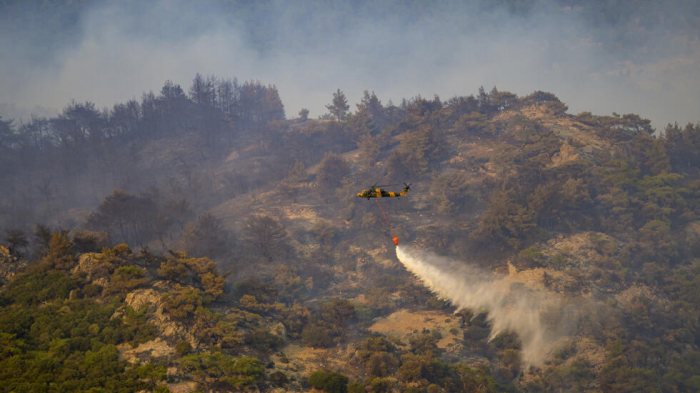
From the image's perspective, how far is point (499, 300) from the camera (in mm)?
47375

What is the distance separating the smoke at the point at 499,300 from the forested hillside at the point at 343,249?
1.20 m

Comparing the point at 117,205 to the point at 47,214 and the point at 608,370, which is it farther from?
the point at 608,370

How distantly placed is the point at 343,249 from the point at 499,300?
1062 inches

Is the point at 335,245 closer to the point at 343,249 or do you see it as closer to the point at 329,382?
the point at 343,249

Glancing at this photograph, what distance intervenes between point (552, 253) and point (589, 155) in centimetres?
3184

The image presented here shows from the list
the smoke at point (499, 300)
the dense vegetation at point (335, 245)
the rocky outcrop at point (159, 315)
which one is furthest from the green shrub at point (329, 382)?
the smoke at point (499, 300)

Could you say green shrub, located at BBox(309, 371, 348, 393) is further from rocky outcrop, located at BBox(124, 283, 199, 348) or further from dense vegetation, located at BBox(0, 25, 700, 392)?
rocky outcrop, located at BBox(124, 283, 199, 348)

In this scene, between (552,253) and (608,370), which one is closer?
(608,370)

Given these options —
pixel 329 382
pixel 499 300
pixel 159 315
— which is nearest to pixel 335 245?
pixel 499 300

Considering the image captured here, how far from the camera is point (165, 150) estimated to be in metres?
115

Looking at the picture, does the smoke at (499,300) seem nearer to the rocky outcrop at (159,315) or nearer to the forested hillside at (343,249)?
the forested hillside at (343,249)

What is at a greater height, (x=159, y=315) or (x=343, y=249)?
(x=159, y=315)

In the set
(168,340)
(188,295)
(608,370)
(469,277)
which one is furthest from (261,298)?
(608,370)

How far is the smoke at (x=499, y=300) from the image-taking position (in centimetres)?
4119
